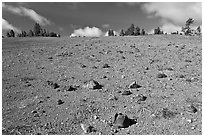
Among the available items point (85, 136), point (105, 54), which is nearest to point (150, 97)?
point (85, 136)

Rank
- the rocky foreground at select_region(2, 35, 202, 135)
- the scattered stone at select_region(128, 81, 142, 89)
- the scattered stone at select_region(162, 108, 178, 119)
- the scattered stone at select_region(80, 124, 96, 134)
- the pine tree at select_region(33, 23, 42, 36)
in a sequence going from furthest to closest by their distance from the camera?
the pine tree at select_region(33, 23, 42, 36) → the scattered stone at select_region(128, 81, 142, 89) → the scattered stone at select_region(162, 108, 178, 119) → the rocky foreground at select_region(2, 35, 202, 135) → the scattered stone at select_region(80, 124, 96, 134)

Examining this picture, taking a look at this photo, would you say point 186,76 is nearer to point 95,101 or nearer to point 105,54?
point 95,101

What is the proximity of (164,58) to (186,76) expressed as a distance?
184 inches

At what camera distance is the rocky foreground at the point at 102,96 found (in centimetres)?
826

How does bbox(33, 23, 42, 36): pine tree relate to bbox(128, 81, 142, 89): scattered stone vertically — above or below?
above

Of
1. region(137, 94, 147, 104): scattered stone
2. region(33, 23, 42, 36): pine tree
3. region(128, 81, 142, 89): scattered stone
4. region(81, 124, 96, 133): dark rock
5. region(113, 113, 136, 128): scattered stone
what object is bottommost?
region(81, 124, 96, 133): dark rock

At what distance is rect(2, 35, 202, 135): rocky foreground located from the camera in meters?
8.26

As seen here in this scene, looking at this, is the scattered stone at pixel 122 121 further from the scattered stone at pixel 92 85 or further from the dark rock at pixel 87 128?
the scattered stone at pixel 92 85

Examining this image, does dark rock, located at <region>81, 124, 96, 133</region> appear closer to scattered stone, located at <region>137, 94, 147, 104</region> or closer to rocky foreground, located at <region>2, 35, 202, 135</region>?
rocky foreground, located at <region>2, 35, 202, 135</region>

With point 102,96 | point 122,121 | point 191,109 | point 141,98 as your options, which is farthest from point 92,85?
point 191,109

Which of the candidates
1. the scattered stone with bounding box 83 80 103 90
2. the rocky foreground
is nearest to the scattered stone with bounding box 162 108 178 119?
the rocky foreground

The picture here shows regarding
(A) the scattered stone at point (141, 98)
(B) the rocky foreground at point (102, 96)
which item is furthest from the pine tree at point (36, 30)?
(A) the scattered stone at point (141, 98)

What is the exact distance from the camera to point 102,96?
10.6 metres

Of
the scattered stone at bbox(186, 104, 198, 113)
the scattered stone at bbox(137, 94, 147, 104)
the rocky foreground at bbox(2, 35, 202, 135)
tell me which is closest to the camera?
the rocky foreground at bbox(2, 35, 202, 135)
